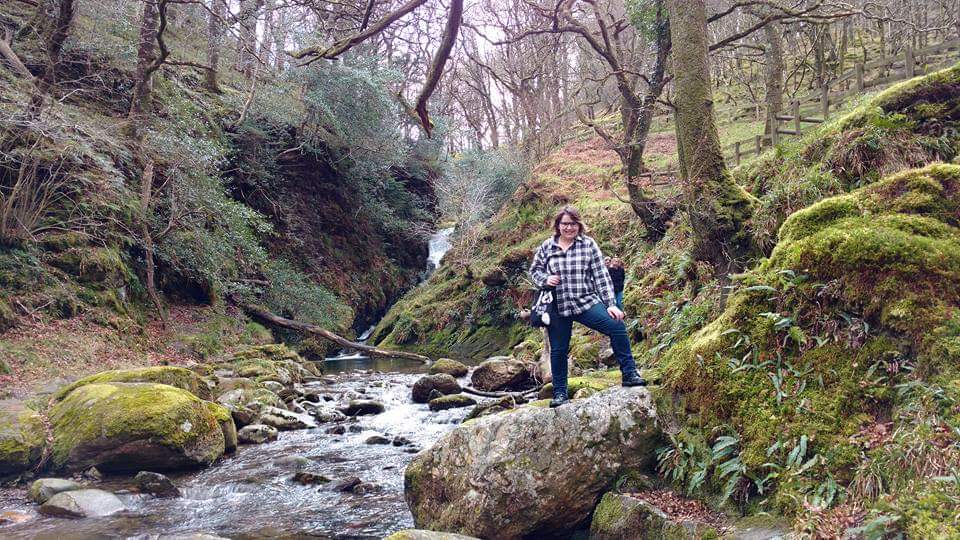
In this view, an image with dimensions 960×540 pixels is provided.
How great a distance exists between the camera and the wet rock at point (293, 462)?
7284 millimetres

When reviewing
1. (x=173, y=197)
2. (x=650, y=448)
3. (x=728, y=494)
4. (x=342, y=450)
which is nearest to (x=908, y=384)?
(x=728, y=494)

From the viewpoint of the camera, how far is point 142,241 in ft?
46.0

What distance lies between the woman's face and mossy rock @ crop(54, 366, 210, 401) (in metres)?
5.95

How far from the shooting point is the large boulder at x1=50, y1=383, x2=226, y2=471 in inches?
257

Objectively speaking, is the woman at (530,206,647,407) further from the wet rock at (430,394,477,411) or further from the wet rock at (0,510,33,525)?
the wet rock at (430,394,477,411)

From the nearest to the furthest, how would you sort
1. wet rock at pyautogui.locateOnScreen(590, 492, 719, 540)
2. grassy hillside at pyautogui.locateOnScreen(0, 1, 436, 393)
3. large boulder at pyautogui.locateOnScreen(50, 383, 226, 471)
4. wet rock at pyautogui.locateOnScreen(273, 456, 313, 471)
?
wet rock at pyautogui.locateOnScreen(590, 492, 719, 540) → large boulder at pyautogui.locateOnScreen(50, 383, 226, 471) → wet rock at pyautogui.locateOnScreen(273, 456, 313, 471) → grassy hillside at pyautogui.locateOnScreen(0, 1, 436, 393)

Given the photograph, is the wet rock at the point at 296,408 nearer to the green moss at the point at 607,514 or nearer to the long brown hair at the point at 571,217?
the long brown hair at the point at 571,217

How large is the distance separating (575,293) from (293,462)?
14.7 ft

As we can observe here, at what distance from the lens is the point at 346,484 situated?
6.54 metres

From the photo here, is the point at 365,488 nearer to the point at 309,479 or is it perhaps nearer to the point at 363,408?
the point at 309,479

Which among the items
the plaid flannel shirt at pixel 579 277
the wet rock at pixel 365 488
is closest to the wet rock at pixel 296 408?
the wet rock at pixel 365 488

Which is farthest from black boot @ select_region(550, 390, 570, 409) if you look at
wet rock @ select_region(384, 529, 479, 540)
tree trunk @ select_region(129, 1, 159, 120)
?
tree trunk @ select_region(129, 1, 159, 120)

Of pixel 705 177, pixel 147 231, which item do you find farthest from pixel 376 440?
pixel 147 231

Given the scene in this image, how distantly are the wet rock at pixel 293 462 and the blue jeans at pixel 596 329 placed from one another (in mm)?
3854
